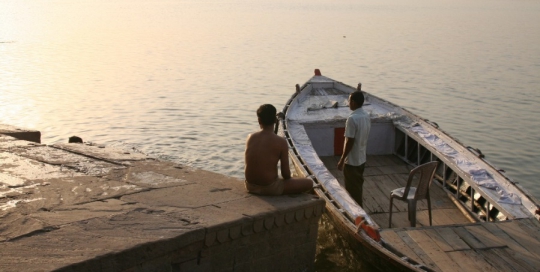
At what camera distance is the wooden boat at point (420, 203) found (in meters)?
6.14

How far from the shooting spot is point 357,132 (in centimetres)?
729

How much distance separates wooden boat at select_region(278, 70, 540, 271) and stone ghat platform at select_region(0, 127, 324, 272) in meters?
0.92

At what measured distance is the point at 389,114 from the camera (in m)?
10.8

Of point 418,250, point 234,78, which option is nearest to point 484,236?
point 418,250

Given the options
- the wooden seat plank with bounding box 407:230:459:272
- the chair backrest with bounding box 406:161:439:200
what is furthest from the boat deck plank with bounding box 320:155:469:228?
the wooden seat plank with bounding box 407:230:459:272

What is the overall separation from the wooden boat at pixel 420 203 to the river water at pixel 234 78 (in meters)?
1.33

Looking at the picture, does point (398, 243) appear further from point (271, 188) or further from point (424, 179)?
A: point (271, 188)

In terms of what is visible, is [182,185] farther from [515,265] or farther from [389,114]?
[389,114]

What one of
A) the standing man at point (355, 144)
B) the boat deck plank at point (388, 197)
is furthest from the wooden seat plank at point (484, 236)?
the standing man at point (355, 144)

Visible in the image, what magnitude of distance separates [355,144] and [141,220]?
298 cm

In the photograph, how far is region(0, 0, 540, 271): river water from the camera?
14.8 metres

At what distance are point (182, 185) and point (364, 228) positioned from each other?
189cm

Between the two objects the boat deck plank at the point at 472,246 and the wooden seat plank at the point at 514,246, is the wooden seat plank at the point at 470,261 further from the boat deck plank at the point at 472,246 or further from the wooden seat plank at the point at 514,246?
the wooden seat plank at the point at 514,246

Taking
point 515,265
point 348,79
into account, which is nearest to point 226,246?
point 515,265
